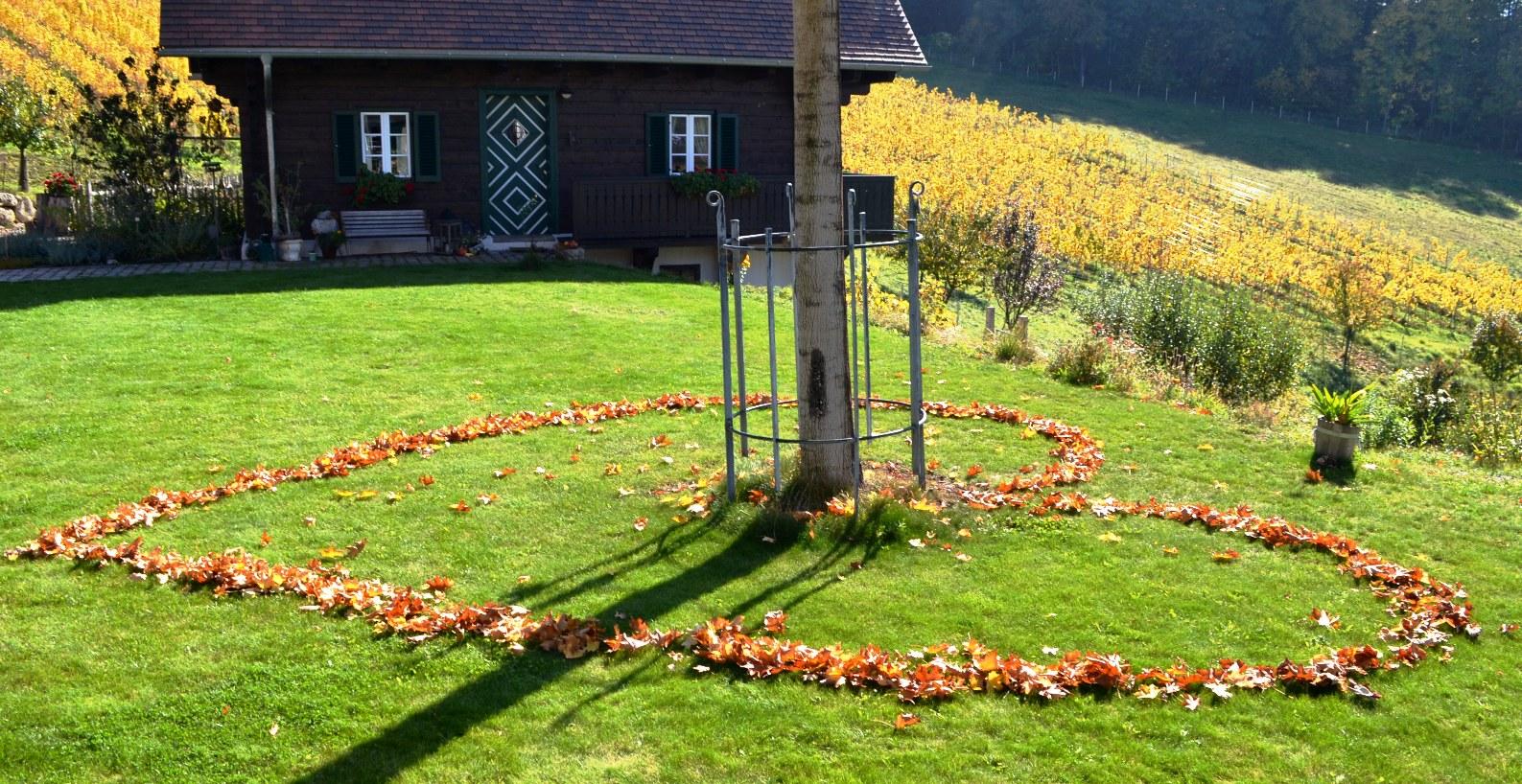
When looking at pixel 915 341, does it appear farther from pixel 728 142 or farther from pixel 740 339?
pixel 728 142

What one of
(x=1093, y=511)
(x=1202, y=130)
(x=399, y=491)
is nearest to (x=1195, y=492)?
(x=1093, y=511)

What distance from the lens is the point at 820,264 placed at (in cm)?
779

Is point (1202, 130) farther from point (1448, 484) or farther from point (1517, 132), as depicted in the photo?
point (1448, 484)

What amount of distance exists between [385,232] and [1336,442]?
15156mm

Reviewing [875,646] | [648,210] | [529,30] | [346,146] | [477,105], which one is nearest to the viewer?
[875,646]

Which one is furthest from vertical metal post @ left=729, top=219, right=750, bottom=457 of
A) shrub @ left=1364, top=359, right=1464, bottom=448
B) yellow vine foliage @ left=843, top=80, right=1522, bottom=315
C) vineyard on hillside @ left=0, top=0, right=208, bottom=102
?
vineyard on hillside @ left=0, top=0, right=208, bottom=102

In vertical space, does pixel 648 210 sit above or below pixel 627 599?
above

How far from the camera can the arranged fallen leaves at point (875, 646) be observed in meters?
5.66

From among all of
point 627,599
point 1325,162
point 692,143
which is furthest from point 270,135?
point 1325,162

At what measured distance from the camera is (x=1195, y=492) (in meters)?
8.91

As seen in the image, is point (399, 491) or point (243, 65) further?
point (243, 65)

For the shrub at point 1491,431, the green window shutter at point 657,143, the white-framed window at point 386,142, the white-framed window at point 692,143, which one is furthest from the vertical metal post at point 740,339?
the white-framed window at point 692,143

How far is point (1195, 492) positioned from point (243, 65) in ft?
53.7

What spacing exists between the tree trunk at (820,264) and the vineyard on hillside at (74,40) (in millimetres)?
26356
